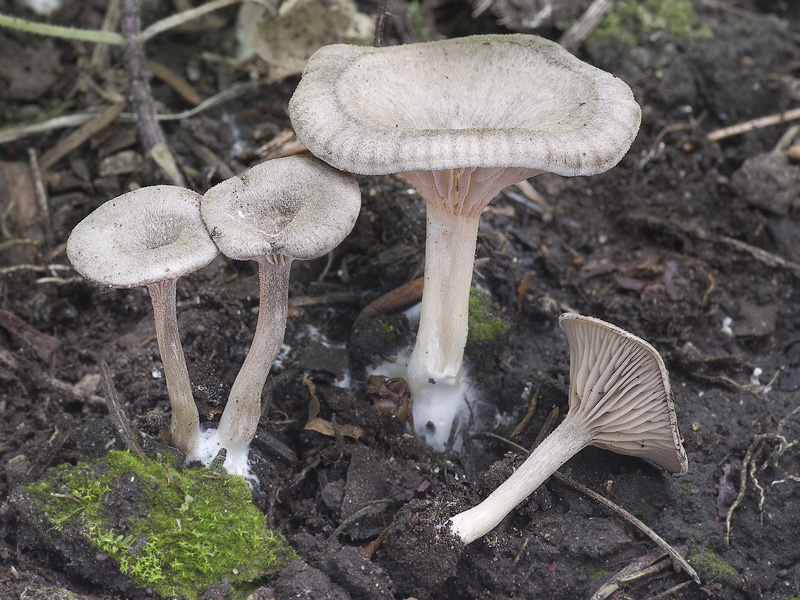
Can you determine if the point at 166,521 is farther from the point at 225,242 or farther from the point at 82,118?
the point at 82,118

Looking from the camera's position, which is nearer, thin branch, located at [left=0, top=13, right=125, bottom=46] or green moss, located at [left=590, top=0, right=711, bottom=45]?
thin branch, located at [left=0, top=13, right=125, bottom=46]

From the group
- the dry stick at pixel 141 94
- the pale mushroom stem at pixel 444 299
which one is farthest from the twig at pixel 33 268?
the pale mushroom stem at pixel 444 299

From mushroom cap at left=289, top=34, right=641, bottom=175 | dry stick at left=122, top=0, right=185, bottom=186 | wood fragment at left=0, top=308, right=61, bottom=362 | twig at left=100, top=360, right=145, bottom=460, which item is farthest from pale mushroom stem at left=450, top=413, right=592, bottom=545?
dry stick at left=122, top=0, right=185, bottom=186

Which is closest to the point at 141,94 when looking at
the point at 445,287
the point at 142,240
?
the point at 142,240

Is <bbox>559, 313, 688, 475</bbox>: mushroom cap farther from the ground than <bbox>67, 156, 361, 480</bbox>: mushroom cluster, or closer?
closer

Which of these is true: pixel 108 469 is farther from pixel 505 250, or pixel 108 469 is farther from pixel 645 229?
pixel 645 229

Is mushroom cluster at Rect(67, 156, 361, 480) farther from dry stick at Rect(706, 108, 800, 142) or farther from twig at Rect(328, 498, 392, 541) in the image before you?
dry stick at Rect(706, 108, 800, 142)
